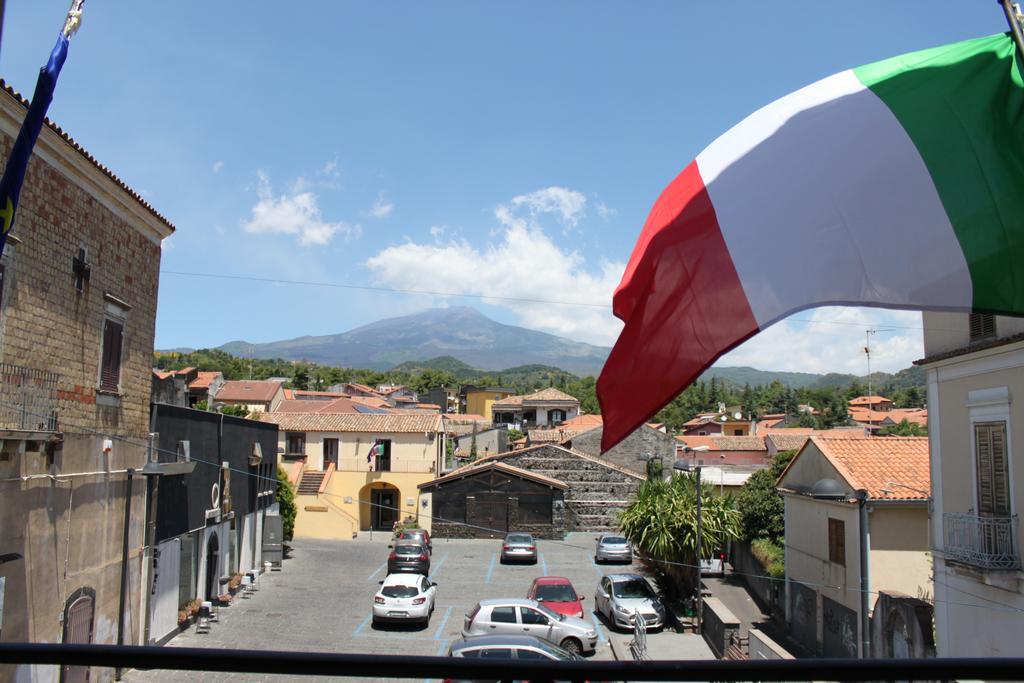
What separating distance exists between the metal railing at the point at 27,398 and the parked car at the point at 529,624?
10.1 metres

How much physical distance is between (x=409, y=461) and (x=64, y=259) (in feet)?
105

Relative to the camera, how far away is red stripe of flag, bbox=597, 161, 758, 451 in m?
4.99

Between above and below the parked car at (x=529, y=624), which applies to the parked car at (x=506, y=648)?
above

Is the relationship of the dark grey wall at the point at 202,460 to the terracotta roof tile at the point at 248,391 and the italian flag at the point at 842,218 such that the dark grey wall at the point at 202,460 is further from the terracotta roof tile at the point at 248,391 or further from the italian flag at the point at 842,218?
the terracotta roof tile at the point at 248,391

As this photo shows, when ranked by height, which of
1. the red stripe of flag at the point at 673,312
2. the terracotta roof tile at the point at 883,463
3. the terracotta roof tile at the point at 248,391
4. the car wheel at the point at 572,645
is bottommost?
the car wheel at the point at 572,645

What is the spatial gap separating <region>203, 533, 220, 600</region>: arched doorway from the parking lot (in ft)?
2.18

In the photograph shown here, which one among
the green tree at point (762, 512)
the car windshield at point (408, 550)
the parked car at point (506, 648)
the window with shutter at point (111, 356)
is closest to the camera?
the parked car at point (506, 648)

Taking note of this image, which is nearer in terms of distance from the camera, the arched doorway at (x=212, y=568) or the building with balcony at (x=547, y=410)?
the arched doorway at (x=212, y=568)

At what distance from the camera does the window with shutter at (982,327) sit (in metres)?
12.5

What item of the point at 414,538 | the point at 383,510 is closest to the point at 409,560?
the point at 414,538

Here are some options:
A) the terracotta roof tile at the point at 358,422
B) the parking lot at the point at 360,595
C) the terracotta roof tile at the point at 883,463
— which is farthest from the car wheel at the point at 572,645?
Result: the terracotta roof tile at the point at 358,422

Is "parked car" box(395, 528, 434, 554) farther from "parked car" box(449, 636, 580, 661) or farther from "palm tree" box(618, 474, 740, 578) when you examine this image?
"parked car" box(449, 636, 580, 661)

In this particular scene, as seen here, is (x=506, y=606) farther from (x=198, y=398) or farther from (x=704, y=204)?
(x=198, y=398)

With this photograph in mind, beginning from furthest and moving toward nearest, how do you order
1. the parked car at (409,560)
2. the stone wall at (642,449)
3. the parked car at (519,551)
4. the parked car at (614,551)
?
the stone wall at (642,449), the parked car at (614,551), the parked car at (519,551), the parked car at (409,560)
